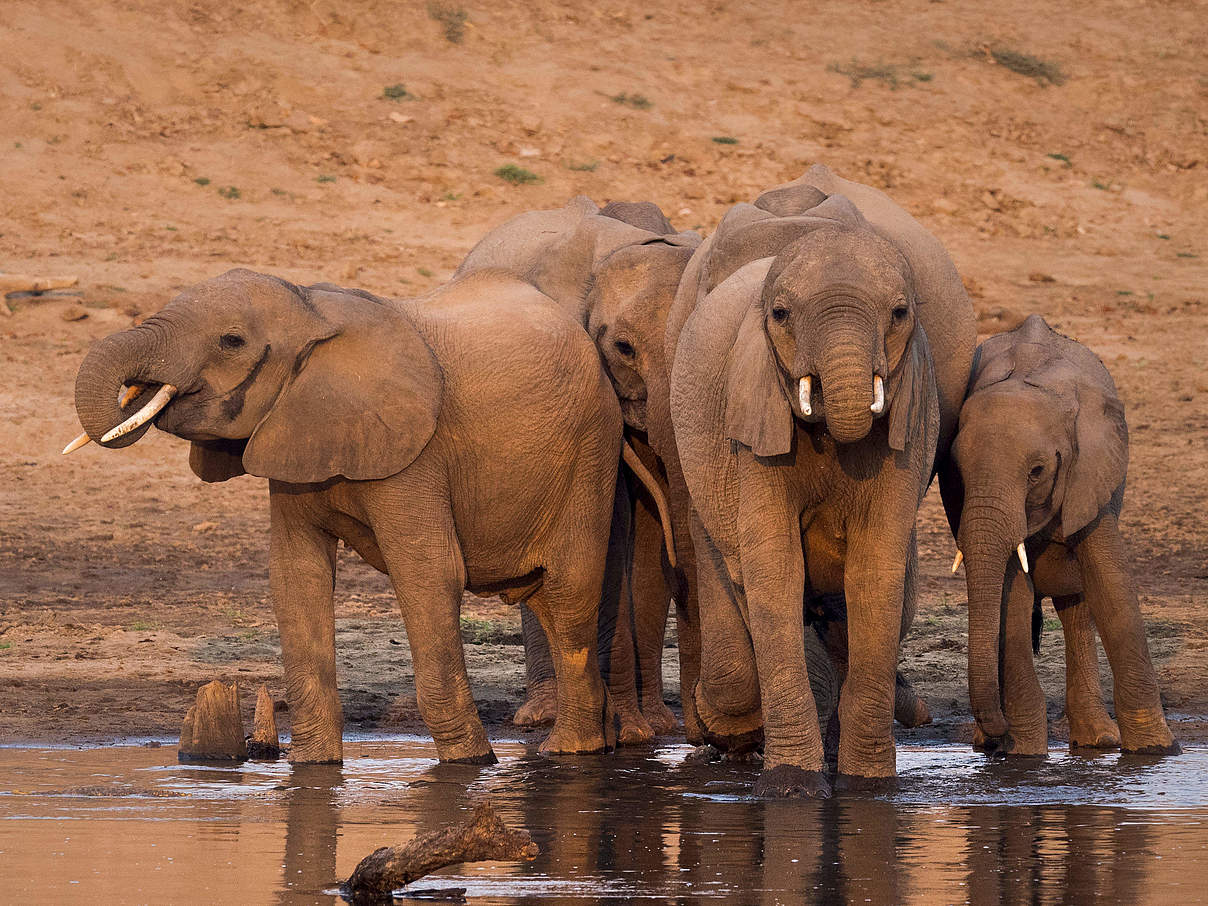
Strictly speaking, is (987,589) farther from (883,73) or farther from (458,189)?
(883,73)

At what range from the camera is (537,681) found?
8891mm

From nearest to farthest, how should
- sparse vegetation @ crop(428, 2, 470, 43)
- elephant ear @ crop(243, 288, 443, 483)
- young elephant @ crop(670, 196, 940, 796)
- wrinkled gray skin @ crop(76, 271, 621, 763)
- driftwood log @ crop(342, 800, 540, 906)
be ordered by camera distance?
driftwood log @ crop(342, 800, 540, 906) < young elephant @ crop(670, 196, 940, 796) < wrinkled gray skin @ crop(76, 271, 621, 763) < elephant ear @ crop(243, 288, 443, 483) < sparse vegetation @ crop(428, 2, 470, 43)

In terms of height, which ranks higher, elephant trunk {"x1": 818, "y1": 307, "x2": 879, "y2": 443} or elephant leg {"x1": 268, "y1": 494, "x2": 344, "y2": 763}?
elephant trunk {"x1": 818, "y1": 307, "x2": 879, "y2": 443}

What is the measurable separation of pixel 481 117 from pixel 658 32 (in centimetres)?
428

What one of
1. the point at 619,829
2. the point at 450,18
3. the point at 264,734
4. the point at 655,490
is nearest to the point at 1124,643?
the point at 655,490

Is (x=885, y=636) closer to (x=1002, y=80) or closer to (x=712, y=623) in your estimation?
(x=712, y=623)

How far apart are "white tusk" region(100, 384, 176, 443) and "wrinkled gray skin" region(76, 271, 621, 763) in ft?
0.10

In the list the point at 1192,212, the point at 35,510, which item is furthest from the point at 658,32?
the point at 35,510

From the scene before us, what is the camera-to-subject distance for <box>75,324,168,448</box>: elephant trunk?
6.72 metres

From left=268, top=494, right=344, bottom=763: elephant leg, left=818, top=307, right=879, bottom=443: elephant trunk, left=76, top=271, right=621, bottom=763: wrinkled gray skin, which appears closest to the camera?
left=818, top=307, right=879, bottom=443: elephant trunk

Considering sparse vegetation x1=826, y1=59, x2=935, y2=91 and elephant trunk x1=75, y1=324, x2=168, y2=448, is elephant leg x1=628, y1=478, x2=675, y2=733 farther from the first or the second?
sparse vegetation x1=826, y1=59, x2=935, y2=91

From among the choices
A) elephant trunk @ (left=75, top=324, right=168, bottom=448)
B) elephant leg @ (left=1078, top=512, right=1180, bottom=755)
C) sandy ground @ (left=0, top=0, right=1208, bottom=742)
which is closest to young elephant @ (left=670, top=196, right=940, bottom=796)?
elephant leg @ (left=1078, top=512, right=1180, bottom=755)

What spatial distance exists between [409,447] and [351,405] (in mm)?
238

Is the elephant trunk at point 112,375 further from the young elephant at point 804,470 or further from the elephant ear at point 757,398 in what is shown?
the elephant ear at point 757,398
